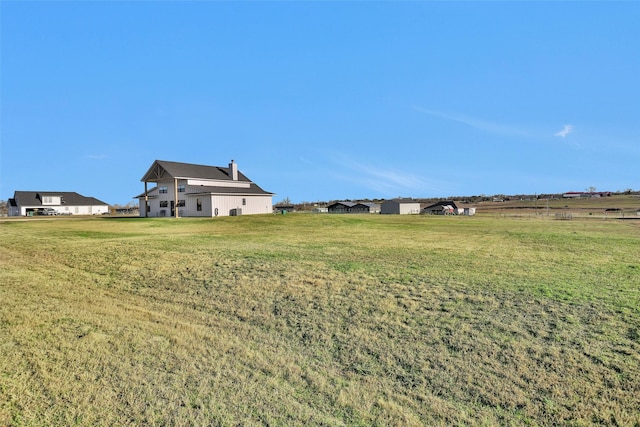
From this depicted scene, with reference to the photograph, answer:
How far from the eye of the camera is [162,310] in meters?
6.28

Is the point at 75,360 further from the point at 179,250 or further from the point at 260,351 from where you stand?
the point at 179,250

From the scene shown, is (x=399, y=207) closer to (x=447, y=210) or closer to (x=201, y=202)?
(x=447, y=210)

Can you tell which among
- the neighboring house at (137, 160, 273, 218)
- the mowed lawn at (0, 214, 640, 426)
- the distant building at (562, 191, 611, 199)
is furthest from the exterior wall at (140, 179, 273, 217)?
the distant building at (562, 191, 611, 199)

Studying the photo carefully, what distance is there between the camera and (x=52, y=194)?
7031cm

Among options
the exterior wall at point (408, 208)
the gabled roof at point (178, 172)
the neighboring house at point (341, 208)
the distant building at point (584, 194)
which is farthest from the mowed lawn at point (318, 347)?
the distant building at point (584, 194)

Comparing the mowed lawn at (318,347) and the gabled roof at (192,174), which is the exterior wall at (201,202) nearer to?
the gabled roof at (192,174)

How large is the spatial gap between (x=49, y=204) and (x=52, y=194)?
249 cm

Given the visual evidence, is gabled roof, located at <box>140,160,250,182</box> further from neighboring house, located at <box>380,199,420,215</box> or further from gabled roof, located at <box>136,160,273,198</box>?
neighboring house, located at <box>380,199,420,215</box>

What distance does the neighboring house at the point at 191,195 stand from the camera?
4134 centimetres

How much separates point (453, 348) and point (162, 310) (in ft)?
15.9

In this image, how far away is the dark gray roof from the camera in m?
66.9

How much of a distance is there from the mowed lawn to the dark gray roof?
74323 mm

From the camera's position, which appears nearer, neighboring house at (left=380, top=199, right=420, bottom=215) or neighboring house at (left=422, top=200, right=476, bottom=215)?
neighboring house at (left=380, top=199, right=420, bottom=215)

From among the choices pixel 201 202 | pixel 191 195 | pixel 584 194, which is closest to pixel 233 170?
pixel 191 195
